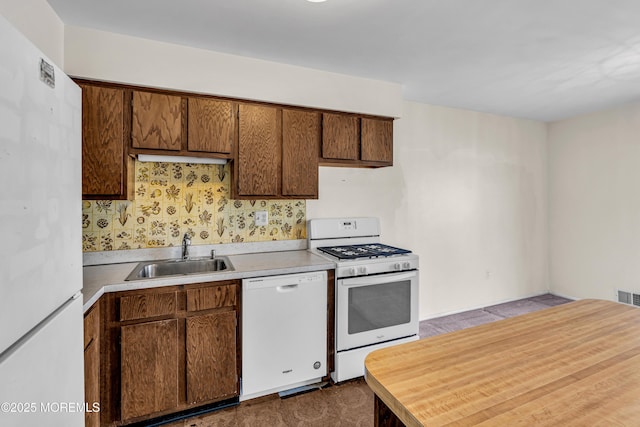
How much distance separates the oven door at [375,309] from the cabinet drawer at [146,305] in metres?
1.16

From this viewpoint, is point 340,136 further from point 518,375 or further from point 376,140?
point 518,375

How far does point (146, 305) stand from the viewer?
6.37 ft

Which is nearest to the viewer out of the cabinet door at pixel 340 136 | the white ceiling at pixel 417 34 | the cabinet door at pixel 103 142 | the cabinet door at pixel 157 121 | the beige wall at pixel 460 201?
the white ceiling at pixel 417 34

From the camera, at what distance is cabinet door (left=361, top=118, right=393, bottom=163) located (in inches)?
115

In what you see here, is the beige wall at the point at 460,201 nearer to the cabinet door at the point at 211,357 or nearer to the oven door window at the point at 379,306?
the oven door window at the point at 379,306

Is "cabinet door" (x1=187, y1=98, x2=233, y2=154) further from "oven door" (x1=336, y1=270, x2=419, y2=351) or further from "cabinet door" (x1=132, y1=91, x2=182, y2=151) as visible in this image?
"oven door" (x1=336, y1=270, x2=419, y2=351)

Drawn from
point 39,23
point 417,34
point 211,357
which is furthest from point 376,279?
point 39,23

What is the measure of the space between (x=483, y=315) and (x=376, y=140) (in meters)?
2.53

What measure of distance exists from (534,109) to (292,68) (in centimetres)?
308

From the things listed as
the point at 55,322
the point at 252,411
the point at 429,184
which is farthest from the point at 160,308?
the point at 429,184

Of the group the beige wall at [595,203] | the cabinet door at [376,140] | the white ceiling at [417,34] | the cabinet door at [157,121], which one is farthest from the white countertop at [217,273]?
the beige wall at [595,203]

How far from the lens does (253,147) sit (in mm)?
2490

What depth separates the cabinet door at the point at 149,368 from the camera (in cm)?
192

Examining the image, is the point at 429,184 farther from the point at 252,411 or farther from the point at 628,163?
the point at 252,411
